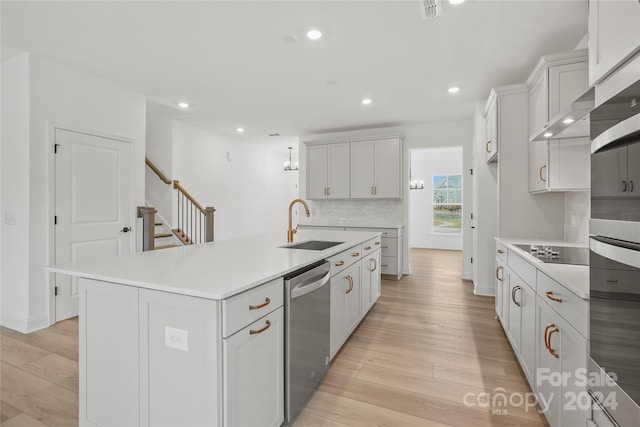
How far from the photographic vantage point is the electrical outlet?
1.23 meters

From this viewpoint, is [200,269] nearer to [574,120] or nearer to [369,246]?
[369,246]

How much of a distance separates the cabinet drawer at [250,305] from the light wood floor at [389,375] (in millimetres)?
807

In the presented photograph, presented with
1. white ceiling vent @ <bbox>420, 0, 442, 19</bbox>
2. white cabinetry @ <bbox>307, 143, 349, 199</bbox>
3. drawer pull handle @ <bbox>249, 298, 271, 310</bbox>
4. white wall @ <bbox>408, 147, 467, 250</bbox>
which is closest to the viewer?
drawer pull handle @ <bbox>249, 298, 271, 310</bbox>

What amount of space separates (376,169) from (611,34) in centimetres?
430

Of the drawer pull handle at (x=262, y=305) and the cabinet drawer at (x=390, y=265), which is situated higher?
the drawer pull handle at (x=262, y=305)

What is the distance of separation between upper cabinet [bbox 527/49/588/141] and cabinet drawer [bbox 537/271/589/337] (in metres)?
1.22

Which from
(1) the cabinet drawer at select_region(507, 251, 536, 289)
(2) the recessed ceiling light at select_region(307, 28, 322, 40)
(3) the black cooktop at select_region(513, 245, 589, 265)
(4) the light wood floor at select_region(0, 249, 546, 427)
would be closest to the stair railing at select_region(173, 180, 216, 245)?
(4) the light wood floor at select_region(0, 249, 546, 427)

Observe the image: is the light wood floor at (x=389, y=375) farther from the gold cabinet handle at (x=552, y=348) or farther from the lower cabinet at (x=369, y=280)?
the gold cabinet handle at (x=552, y=348)

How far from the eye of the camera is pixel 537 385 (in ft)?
5.85

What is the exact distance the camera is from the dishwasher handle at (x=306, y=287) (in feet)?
5.35

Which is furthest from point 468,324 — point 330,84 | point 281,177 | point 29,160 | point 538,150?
point 281,177

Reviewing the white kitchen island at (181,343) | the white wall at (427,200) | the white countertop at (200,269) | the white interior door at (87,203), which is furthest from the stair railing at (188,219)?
the white wall at (427,200)

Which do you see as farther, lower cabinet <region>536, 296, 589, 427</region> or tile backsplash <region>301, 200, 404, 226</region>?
tile backsplash <region>301, 200, 404, 226</region>

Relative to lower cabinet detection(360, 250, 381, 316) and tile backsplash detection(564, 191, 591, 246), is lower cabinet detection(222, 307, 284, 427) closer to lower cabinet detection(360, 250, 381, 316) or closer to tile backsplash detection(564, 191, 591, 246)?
lower cabinet detection(360, 250, 381, 316)
